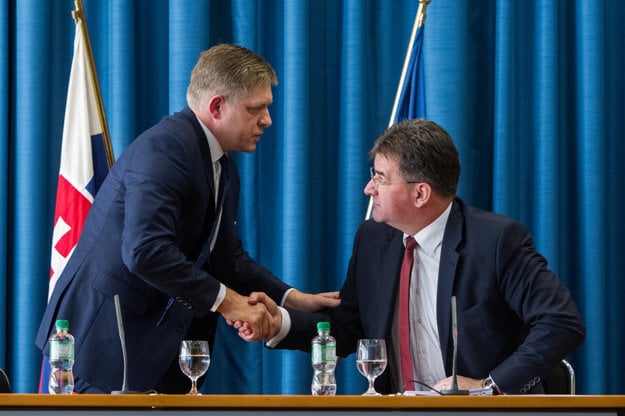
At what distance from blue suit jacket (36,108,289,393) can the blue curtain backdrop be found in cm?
108

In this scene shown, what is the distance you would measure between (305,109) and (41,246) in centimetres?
138

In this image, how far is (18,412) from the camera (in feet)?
7.91

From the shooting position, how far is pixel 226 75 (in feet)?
12.4

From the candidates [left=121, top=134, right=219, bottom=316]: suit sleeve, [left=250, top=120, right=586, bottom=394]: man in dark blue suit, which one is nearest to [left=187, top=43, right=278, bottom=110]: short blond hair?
[left=121, top=134, right=219, bottom=316]: suit sleeve

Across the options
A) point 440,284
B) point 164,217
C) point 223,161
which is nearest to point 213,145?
point 223,161

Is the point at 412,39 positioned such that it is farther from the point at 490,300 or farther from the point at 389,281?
the point at 490,300

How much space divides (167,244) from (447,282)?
989 mm

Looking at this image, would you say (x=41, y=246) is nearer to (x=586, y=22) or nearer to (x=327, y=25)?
(x=327, y=25)

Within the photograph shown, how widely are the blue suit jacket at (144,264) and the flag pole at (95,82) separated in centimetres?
84

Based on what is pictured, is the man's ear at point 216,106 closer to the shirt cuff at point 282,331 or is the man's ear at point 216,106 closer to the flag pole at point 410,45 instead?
the shirt cuff at point 282,331

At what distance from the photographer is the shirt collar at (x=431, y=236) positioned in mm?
3709

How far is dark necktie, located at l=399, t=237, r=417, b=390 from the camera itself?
3541 mm

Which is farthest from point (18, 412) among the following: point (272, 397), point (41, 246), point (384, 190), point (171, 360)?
point (41, 246)

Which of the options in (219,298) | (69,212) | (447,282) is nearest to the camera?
(219,298)
